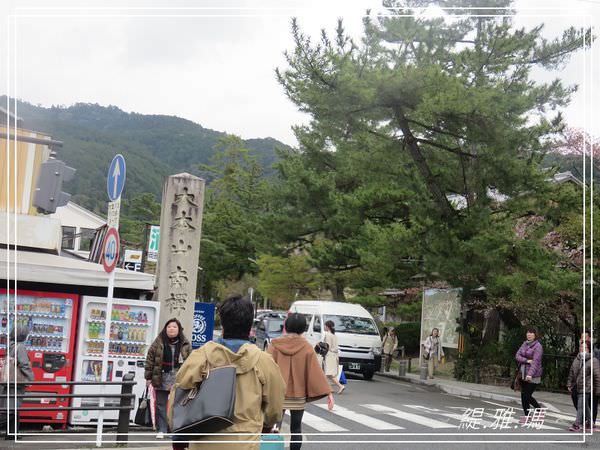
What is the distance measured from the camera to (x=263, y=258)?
4128 centimetres

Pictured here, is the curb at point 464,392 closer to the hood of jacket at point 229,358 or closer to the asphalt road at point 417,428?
the asphalt road at point 417,428

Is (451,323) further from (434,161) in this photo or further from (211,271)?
(211,271)

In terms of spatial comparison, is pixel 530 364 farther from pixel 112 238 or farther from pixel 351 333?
pixel 351 333

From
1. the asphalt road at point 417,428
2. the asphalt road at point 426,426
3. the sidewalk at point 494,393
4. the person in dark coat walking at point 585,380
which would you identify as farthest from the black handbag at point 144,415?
the sidewalk at point 494,393

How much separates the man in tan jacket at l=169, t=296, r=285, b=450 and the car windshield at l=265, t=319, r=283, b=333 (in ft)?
81.8

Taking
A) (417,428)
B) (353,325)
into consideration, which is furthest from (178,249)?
(353,325)

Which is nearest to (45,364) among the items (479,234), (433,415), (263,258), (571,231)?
(433,415)

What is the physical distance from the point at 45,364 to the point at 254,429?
744 centimetres

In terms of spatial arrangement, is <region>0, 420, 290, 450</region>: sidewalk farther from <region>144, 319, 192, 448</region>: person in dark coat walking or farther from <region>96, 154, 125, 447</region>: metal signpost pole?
<region>144, 319, 192, 448</region>: person in dark coat walking

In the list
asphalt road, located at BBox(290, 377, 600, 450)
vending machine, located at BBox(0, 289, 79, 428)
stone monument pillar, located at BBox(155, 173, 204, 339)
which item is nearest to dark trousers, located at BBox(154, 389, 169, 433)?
vending machine, located at BBox(0, 289, 79, 428)

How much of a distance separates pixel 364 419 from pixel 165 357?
484cm

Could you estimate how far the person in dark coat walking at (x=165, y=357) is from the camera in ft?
30.8

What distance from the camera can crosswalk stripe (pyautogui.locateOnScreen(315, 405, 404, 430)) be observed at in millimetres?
12071

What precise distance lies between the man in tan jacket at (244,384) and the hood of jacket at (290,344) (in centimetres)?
337
